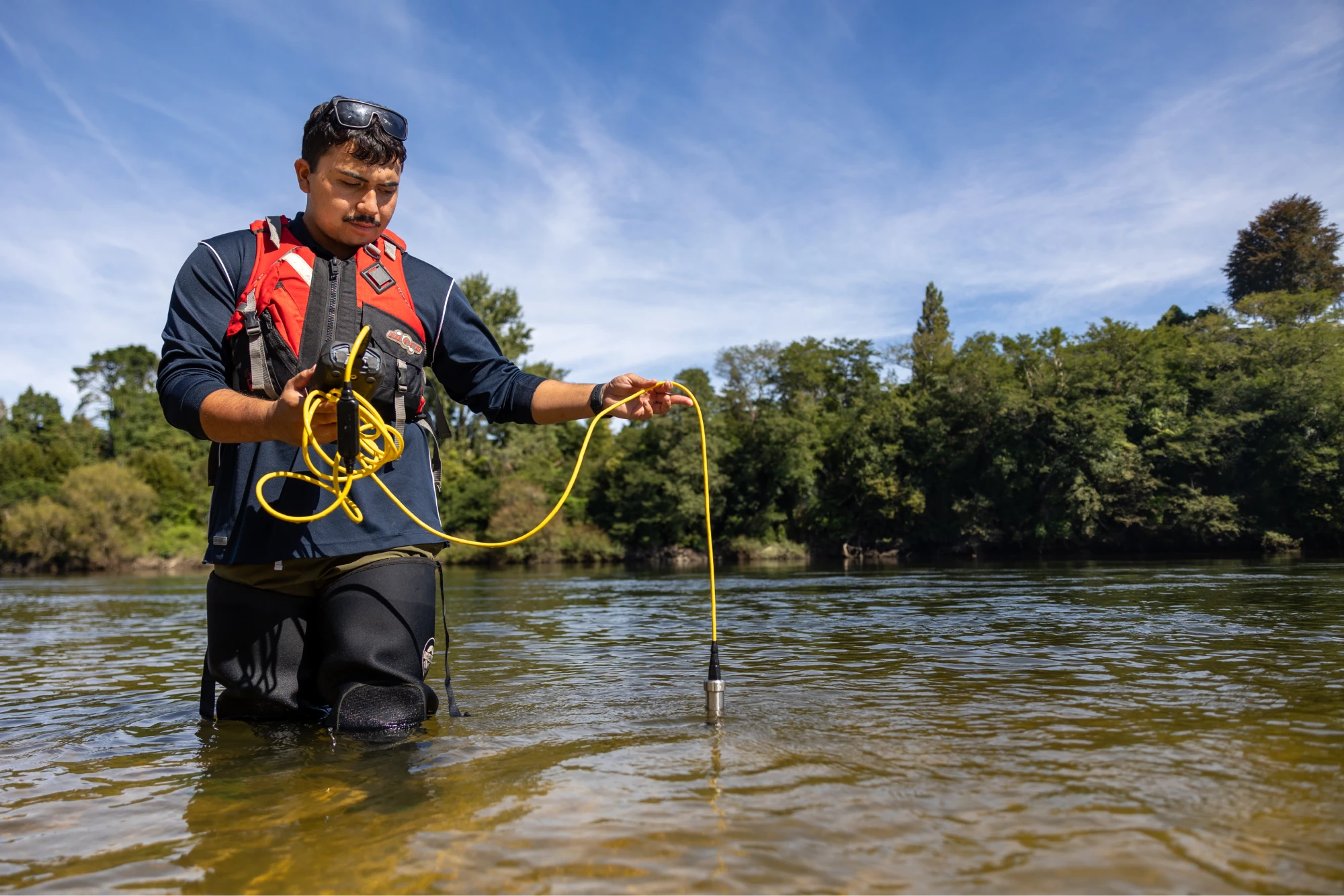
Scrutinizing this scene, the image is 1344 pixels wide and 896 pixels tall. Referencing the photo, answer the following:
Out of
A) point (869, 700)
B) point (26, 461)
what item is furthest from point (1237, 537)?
point (26, 461)

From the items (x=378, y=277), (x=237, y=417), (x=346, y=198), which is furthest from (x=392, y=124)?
(x=237, y=417)

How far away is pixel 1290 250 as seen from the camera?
6100 cm

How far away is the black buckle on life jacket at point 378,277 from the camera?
10.8 feet

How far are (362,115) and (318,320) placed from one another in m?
0.72

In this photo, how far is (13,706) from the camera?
4.93 m

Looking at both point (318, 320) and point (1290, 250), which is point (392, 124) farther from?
point (1290, 250)

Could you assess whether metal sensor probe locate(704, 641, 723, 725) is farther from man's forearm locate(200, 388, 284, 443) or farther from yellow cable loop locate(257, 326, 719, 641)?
man's forearm locate(200, 388, 284, 443)

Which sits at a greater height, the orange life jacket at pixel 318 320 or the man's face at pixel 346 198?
the man's face at pixel 346 198

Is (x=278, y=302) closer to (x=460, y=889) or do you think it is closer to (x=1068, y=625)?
(x=460, y=889)

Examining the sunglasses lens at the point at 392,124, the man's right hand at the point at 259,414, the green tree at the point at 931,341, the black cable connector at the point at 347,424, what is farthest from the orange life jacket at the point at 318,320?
the green tree at the point at 931,341

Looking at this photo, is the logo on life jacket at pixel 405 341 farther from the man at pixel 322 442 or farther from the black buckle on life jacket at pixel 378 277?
the black buckle on life jacket at pixel 378 277

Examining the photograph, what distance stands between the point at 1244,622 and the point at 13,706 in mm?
8498

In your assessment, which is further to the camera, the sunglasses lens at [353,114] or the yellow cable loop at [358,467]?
the sunglasses lens at [353,114]

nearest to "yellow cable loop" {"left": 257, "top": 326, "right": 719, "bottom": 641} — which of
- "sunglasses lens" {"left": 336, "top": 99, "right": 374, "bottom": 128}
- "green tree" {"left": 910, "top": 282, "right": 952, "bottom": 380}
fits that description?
"sunglasses lens" {"left": 336, "top": 99, "right": 374, "bottom": 128}
